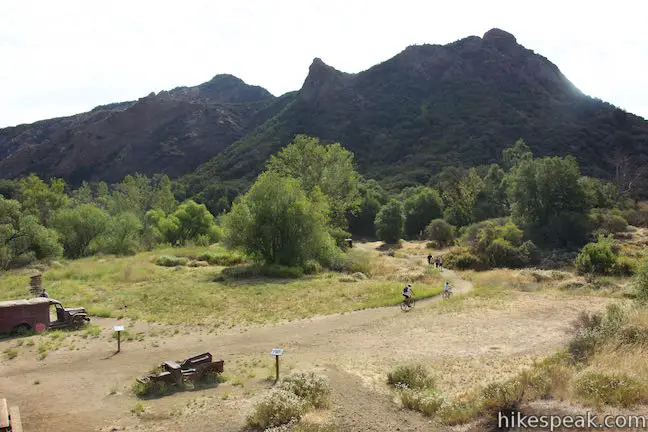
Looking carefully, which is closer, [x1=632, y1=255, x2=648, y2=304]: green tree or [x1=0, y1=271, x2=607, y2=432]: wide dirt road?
[x1=0, y1=271, x2=607, y2=432]: wide dirt road

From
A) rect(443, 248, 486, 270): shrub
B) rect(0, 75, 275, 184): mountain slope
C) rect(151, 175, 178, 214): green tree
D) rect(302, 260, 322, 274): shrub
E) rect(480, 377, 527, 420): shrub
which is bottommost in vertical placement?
rect(443, 248, 486, 270): shrub

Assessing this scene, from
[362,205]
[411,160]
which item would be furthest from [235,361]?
A: [411,160]

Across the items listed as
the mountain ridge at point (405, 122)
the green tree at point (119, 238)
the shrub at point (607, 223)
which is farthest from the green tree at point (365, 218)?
the green tree at point (119, 238)

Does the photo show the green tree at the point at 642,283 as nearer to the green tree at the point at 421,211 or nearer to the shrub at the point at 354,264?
the shrub at the point at 354,264

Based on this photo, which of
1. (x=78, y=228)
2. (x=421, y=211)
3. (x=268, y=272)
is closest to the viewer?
(x=268, y=272)

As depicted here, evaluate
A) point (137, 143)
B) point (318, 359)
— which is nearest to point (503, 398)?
point (318, 359)

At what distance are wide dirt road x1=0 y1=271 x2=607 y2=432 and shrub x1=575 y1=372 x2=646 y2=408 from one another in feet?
11.5

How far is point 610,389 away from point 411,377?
5.12 metres

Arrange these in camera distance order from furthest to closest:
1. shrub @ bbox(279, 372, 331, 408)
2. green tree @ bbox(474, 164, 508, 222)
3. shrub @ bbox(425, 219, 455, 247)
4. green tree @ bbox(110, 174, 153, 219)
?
green tree @ bbox(110, 174, 153, 219) < green tree @ bbox(474, 164, 508, 222) < shrub @ bbox(425, 219, 455, 247) < shrub @ bbox(279, 372, 331, 408)

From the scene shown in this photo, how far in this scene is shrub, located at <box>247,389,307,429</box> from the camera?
11.0 meters

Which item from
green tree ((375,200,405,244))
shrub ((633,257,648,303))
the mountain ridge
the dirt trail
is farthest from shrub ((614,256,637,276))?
the mountain ridge

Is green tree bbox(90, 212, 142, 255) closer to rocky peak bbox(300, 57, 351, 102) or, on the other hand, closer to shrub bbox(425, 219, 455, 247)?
shrub bbox(425, 219, 455, 247)

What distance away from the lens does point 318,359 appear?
16781 mm

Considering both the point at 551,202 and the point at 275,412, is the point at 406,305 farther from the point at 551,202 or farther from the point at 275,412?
the point at 551,202
